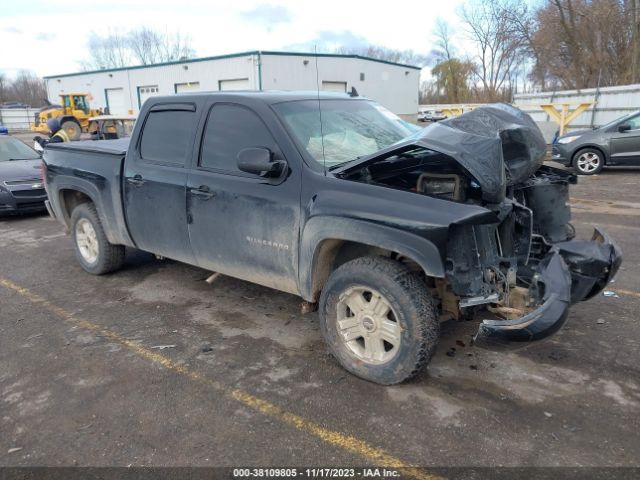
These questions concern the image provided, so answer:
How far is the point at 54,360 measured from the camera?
3.89 meters

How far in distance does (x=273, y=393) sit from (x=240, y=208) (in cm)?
142

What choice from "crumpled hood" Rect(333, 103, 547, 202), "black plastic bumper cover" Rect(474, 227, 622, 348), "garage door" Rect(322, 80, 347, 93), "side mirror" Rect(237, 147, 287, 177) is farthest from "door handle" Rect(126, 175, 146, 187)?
"garage door" Rect(322, 80, 347, 93)

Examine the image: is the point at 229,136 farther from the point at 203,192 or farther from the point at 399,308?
the point at 399,308

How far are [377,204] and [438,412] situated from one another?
1334mm

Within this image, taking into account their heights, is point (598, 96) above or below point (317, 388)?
above

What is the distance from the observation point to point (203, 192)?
4188mm

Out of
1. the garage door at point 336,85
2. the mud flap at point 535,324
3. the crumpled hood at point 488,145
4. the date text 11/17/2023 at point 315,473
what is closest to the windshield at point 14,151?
the crumpled hood at point 488,145

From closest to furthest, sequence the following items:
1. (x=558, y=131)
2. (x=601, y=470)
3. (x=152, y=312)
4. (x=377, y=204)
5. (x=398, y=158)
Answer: (x=601, y=470), (x=377, y=204), (x=398, y=158), (x=152, y=312), (x=558, y=131)

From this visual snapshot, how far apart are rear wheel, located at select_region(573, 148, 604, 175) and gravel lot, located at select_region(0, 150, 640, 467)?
868 centimetres

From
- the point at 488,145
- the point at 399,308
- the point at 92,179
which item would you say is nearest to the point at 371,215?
the point at 399,308

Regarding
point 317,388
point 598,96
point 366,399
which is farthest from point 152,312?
point 598,96

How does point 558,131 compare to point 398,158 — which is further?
point 558,131

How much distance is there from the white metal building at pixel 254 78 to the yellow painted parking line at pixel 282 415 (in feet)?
75.5

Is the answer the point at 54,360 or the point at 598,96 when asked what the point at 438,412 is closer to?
the point at 54,360
